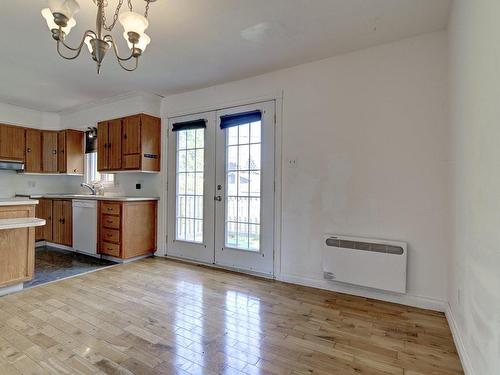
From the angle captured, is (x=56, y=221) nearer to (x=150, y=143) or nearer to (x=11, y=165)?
(x=11, y=165)

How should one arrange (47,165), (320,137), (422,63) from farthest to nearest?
1. (47,165)
2. (320,137)
3. (422,63)

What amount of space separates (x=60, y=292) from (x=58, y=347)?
45.7 inches

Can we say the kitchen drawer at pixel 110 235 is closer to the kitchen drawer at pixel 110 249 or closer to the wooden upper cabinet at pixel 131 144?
the kitchen drawer at pixel 110 249

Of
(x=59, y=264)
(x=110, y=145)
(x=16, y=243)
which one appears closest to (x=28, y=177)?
(x=110, y=145)

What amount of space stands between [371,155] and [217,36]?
1892 mm

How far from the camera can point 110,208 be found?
3941mm

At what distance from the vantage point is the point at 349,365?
1.70 metres

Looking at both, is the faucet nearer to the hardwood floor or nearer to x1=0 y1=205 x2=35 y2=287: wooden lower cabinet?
x1=0 y1=205 x2=35 y2=287: wooden lower cabinet

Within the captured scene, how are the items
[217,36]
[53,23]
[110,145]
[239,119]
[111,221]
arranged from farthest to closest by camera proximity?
[110,145], [111,221], [239,119], [217,36], [53,23]

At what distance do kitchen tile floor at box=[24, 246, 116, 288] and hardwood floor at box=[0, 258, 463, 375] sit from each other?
34 cm

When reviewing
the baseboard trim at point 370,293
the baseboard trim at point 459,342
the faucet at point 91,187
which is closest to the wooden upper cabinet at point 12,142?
the faucet at point 91,187

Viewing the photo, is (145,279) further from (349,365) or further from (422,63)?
(422,63)

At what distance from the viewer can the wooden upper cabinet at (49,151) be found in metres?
5.17

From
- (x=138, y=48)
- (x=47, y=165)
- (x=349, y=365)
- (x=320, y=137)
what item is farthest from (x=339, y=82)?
(x=47, y=165)
